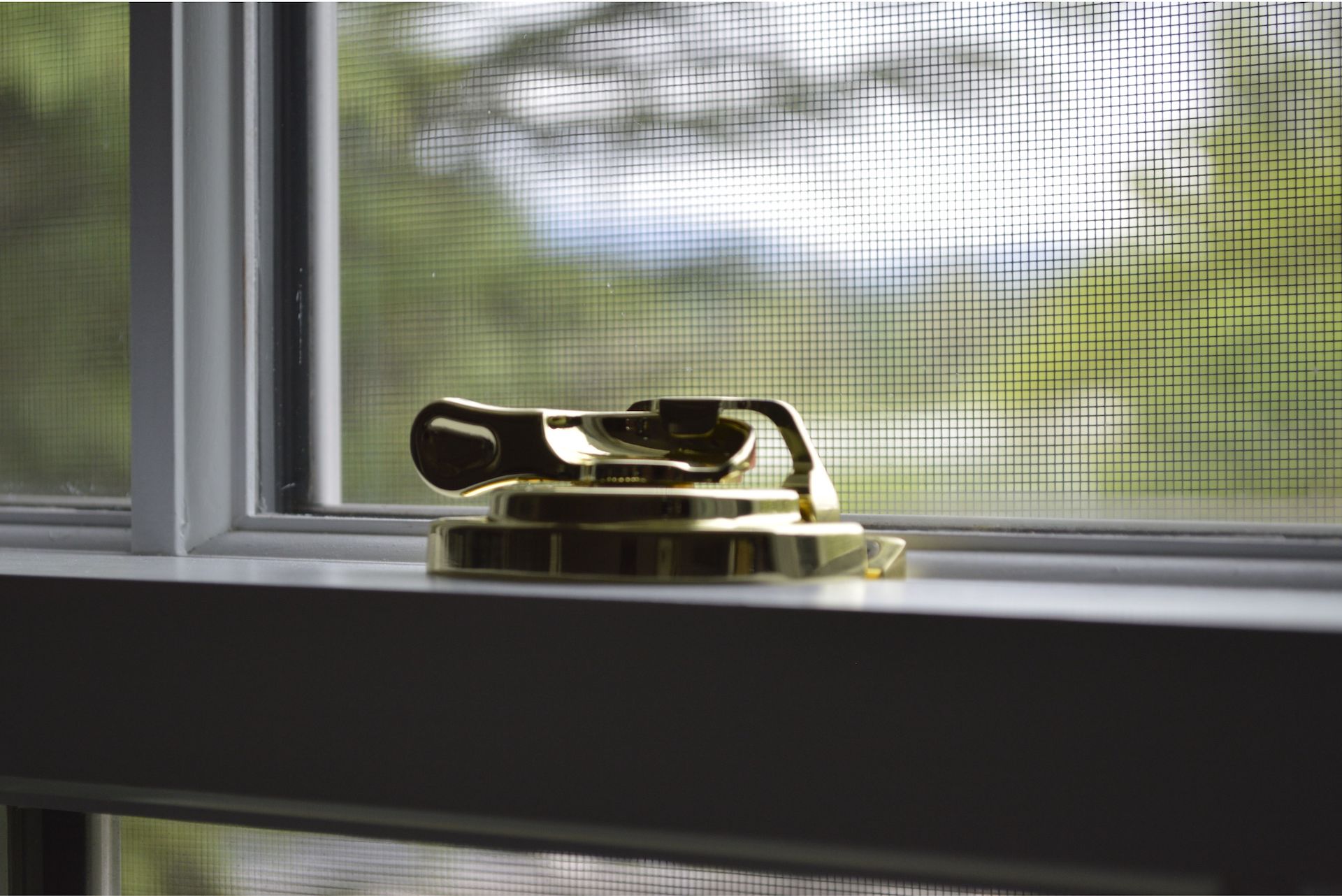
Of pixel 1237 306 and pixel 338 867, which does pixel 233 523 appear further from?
pixel 1237 306

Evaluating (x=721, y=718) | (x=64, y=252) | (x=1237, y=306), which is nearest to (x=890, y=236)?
(x=1237, y=306)

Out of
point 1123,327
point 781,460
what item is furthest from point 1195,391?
point 781,460

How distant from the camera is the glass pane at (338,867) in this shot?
0.73 m

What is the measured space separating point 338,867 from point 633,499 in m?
0.41

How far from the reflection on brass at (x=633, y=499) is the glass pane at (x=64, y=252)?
A: 0.39 metres

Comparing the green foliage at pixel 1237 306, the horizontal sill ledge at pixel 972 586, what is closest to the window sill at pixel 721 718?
the horizontal sill ledge at pixel 972 586

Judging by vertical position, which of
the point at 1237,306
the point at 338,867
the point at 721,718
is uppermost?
the point at 1237,306

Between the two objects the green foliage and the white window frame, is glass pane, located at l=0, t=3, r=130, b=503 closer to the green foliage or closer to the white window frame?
the white window frame

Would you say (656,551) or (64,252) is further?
(64,252)

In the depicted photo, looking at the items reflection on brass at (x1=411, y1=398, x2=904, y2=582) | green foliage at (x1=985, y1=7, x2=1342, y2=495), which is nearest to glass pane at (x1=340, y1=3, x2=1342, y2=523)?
green foliage at (x1=985, y1=7, x2=1342, y2=495)

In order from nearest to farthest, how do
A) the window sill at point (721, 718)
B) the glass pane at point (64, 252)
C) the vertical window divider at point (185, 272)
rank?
the window sill at point (721, 718)
the vertical window divider at point (185, 272)
the glass pane at point (64, 252)

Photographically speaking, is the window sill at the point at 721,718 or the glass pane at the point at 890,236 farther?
the glass pane at the point at 890,236

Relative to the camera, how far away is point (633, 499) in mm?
565

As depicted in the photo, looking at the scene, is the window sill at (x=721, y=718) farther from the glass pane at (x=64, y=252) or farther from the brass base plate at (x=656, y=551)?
the glass pane at (x=64, y=252)
